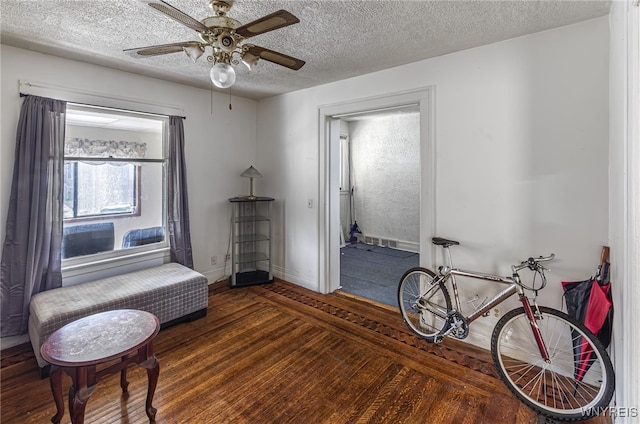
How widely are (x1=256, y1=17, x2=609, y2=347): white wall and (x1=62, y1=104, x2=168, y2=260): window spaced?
2720mm

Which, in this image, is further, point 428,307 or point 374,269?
point 374,269

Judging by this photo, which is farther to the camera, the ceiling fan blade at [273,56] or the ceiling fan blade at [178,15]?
the ceiling fan blade at [273,56]

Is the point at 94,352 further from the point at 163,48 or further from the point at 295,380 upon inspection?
the point at 163,48

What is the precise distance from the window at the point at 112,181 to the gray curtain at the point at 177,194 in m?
0.12

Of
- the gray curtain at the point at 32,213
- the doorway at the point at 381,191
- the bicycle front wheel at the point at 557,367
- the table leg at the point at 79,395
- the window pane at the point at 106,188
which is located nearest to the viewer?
the table leg at the point at 79,395

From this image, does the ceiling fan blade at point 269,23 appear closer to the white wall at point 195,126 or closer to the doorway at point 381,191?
the white wall at point 195,126

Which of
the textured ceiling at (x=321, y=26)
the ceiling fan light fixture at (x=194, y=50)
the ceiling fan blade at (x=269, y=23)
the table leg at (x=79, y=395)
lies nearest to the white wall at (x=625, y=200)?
the textured ceiling at (x=321, y=26)

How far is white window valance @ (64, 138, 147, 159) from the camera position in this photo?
296cm

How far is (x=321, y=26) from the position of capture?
7.20 feet

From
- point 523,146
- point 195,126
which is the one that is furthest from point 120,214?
point 523,146

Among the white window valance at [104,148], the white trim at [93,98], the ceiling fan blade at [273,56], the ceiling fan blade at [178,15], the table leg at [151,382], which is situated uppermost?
A: the white trim at [93,98]

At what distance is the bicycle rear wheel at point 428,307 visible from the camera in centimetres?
269

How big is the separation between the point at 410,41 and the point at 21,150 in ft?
11.3

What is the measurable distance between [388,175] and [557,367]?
4.62 meters
